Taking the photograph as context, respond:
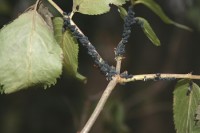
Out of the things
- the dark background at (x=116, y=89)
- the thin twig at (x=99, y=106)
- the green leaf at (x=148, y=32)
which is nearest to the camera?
the thin twig at (x=99, y=106)

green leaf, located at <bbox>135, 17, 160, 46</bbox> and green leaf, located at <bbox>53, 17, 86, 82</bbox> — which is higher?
green leaf, located at <bbox>53, 17, 86, 82</bbox>

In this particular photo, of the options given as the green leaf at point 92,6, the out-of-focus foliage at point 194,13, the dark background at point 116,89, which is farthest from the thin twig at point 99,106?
the out-of-focus foliage at point 194,13

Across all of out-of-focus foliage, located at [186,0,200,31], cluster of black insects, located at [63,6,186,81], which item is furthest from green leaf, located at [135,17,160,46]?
out-of-focus foliage, located at [186,0,200,31]

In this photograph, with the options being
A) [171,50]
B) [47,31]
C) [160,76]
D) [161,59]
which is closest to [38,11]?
[47,31]

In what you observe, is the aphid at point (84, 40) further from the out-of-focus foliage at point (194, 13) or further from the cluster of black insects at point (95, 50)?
the out-of-focus foliage at point (194, 13)

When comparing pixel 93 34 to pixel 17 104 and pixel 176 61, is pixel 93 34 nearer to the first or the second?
pixel 17 104

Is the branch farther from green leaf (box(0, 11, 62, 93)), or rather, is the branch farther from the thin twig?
green leaf (box(0, 11, 62, 93))
